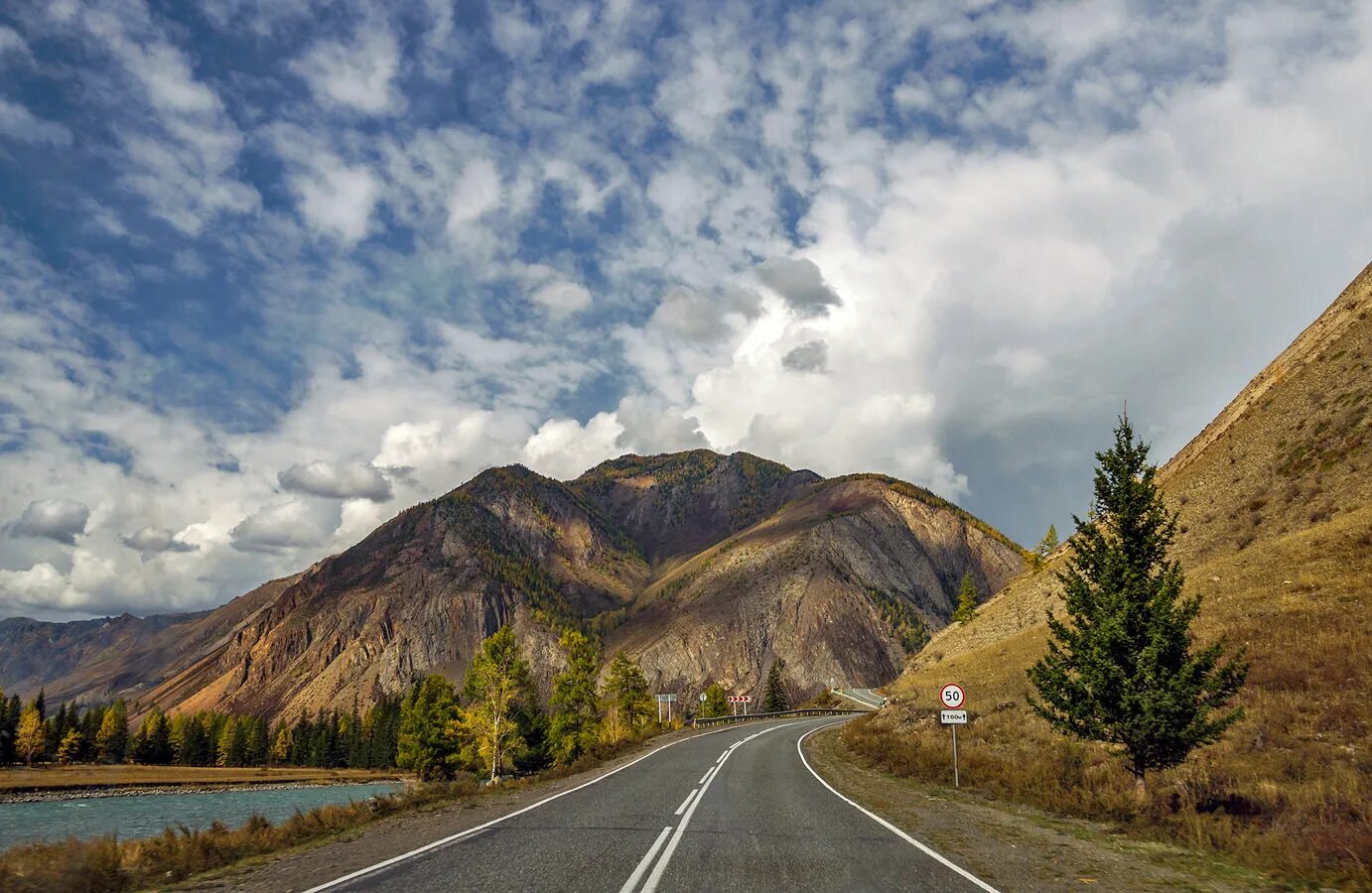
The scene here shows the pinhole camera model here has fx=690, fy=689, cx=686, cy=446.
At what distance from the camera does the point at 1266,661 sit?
84.3 feet

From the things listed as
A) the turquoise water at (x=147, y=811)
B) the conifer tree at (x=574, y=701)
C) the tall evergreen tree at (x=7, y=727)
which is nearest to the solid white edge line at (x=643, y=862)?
the turquoise water at (x=147, y=811)

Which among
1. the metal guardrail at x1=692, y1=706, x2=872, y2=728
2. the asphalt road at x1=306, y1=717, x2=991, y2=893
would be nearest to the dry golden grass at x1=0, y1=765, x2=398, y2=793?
the metal guardrail at x1=692, y1=706, x2=872, y2=728

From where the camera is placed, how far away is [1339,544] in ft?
107

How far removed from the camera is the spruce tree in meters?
15.6

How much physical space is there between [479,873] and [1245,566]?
43.8 m

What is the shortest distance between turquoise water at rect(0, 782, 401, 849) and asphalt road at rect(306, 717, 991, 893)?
35351 millimetres

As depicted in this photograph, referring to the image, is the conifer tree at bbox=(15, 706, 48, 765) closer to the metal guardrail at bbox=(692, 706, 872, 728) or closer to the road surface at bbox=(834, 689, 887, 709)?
the metal guardrail at bbox=(692, 706, 872, 728)

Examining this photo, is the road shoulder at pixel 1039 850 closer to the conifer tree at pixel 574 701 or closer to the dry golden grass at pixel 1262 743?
the dry golden grass at pixel 1262 743

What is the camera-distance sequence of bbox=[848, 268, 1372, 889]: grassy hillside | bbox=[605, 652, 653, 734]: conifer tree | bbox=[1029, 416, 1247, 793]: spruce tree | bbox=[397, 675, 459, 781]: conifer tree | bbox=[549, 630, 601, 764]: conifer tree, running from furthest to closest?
bbox=[605, 652, 653, 734]: conifer tree
bbox=[397, 675, 459, 781]: conifer tree
bbox=[549, 630, 601, 764]: conifer tree
bbox=[1029, 416, 1247, 793]: spruce tree
bbox=[848, 268, 1372, 889]: grassy hillside

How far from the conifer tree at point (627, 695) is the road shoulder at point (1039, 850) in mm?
51462

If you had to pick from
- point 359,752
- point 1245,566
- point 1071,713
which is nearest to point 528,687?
point 1071,713

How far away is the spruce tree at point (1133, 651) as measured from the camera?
15.6m

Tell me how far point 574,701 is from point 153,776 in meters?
82.8

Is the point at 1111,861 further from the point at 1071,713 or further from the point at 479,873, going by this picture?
the point at 479,873
